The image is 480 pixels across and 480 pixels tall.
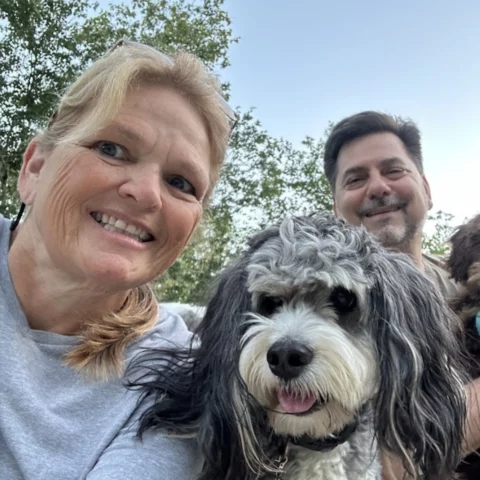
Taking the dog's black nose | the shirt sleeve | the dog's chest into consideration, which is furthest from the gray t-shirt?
the dog's black nose

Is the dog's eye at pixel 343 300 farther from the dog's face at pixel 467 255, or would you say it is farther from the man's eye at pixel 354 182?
the man's eye at pixel 354 182

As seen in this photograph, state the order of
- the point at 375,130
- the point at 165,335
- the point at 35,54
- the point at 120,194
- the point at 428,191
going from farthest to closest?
the point at 35,54 → the point at 428,191 → the point at 375,130 → the point at 165,335 → the point at 120,194

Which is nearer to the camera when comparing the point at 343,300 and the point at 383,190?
the point at 343,300

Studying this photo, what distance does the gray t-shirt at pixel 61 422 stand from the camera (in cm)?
193

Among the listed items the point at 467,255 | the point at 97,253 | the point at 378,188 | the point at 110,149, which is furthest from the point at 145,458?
the point at 378,188

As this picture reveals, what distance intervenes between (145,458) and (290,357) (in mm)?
603

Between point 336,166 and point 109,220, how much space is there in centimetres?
272

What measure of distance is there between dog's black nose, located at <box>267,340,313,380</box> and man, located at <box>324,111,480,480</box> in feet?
6.79

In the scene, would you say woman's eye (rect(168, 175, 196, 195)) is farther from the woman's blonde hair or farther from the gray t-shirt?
the gray t-shirt

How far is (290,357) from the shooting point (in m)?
1.96

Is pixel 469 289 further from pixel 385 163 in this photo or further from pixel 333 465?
pixel 333 465

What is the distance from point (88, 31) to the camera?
43.8 feet

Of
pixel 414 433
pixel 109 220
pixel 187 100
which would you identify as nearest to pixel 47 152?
pixel 109 220

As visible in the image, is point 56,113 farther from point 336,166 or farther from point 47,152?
point 336,166
